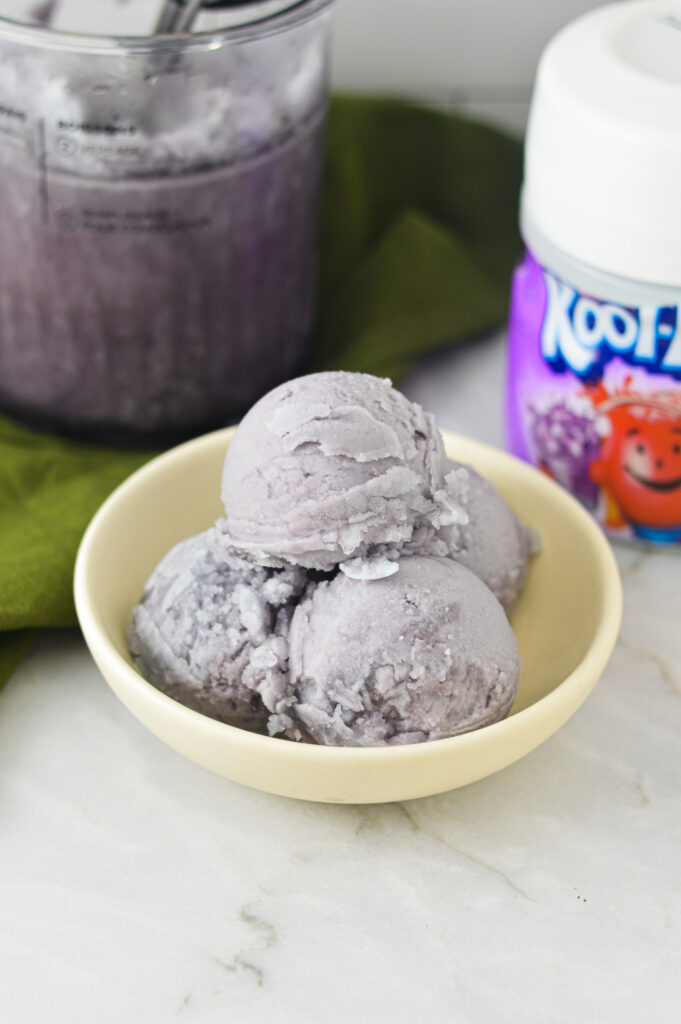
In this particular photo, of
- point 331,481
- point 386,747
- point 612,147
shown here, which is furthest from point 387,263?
point 386,747

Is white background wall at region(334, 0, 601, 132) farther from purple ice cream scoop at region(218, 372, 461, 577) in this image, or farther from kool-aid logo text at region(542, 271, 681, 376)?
purple ice cream scoop at region(218, 372, 461, 577)

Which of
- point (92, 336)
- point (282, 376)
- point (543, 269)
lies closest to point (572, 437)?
point (543, 269)

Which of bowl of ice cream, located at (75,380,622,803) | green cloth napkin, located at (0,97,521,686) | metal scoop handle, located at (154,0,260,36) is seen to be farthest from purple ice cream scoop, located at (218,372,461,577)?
metal scoop handle, located at (154,0,260,36)

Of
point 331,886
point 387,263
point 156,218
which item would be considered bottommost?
point 331,886

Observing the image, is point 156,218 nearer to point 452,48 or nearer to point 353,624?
point 353,624

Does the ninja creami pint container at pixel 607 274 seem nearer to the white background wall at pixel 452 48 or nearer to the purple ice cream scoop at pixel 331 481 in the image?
the purple ice cream scoop at pixel 331 481

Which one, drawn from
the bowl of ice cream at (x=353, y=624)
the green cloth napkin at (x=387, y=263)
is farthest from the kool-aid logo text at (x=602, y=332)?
the green cloth napkin at (x=387, y=263)
